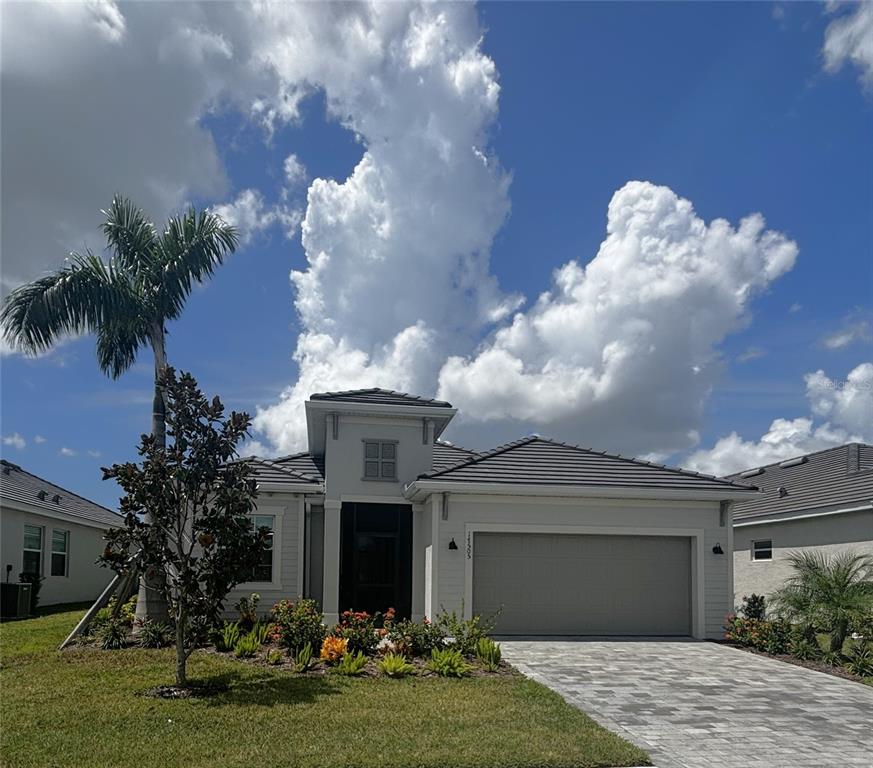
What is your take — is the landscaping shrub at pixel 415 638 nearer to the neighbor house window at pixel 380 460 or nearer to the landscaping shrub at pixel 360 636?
the landscaping shrub at pixel 360 636

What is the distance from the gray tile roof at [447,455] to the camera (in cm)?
2014

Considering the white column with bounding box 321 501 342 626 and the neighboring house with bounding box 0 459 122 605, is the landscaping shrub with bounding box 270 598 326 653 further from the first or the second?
the neighboring house with bounding box 0 459 122 605

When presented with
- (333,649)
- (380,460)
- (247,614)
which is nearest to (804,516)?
(380,460)

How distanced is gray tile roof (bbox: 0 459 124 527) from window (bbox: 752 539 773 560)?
18802mm

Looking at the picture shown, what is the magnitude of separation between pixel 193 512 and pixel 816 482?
680 inches

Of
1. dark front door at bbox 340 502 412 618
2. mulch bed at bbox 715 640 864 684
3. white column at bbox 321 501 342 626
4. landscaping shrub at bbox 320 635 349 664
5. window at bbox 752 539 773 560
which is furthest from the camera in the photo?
window at bbox 752 539 773 560

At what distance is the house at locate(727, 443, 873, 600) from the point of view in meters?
19.1

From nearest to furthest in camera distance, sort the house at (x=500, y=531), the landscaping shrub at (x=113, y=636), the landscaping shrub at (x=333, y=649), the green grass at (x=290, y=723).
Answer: the green grass at (x=290, y=723)
the landscaping shrub at (x=333, y=649)
the landscaping shrub at (x=113, y=636)
the house at (x=500, y=531)

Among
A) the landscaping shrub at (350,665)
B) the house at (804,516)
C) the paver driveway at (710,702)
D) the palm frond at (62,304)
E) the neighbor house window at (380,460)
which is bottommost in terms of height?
the paver driveway at (710,702)

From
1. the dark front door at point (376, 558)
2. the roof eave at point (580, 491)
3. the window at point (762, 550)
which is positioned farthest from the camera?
the window at point (762, 550)

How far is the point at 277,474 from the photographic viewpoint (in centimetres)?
1848

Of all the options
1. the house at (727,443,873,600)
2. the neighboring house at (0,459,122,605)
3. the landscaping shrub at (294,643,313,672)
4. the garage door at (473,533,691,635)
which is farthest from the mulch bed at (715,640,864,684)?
the neighboring house at (0,459,122,605)

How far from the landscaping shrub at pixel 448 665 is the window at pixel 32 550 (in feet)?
54.3

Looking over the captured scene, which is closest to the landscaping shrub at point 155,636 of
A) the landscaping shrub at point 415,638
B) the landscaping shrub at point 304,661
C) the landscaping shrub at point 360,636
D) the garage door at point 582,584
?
the landscaping shrub at point 360,636
